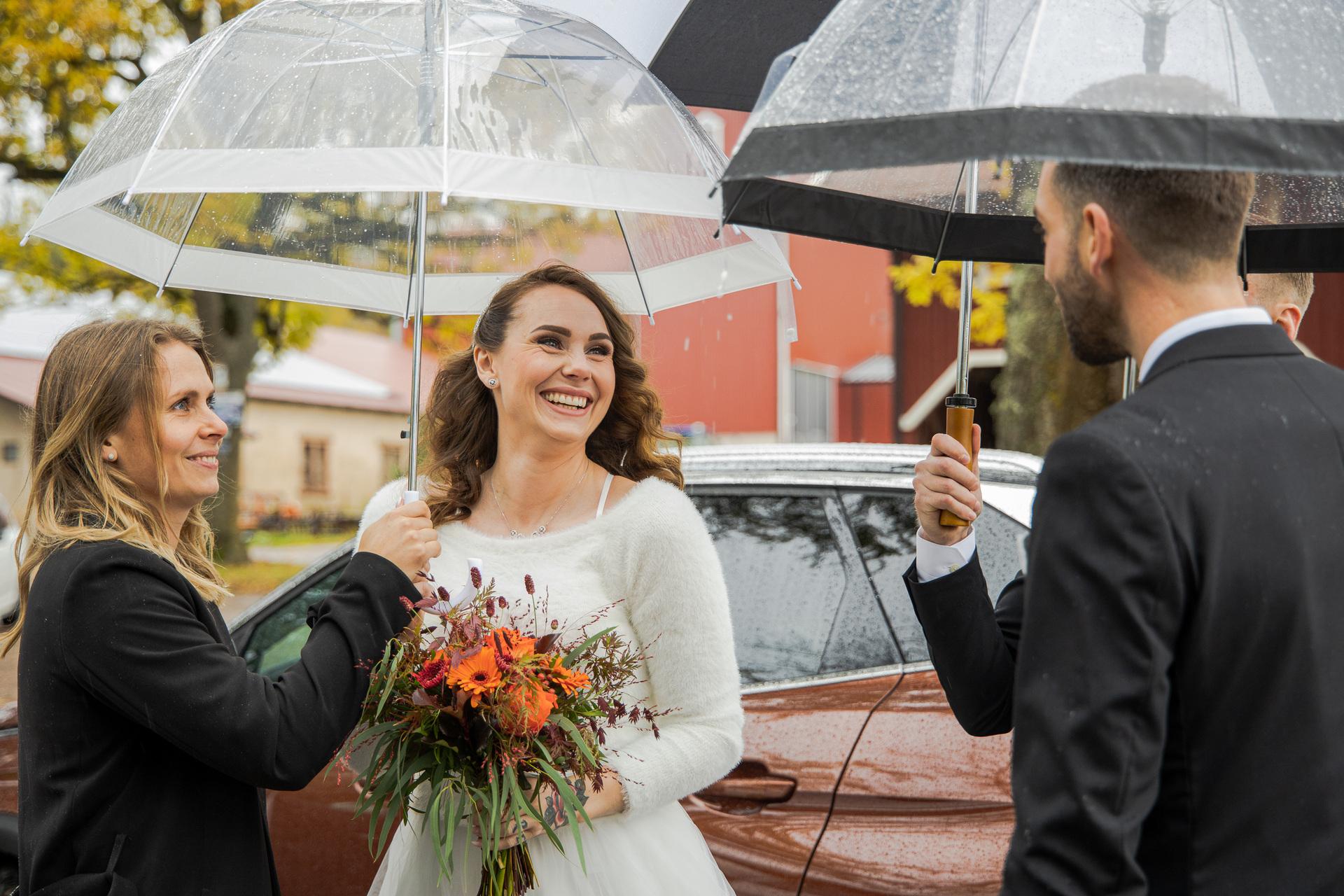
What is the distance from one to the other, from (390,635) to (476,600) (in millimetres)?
173

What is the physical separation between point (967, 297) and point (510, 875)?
4.92 ft

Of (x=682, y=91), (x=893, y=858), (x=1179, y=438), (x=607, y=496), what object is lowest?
(x=893, y=858)

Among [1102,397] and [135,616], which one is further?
[1102,397]

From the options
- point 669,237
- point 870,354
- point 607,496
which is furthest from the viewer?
point 870,354

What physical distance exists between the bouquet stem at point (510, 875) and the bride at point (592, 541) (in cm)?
6

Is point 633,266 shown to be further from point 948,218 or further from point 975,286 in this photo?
point 975,286

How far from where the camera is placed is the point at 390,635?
2.36 m

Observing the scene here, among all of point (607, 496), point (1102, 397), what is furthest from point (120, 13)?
point (607, 496)

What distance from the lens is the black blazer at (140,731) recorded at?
6.91 feet

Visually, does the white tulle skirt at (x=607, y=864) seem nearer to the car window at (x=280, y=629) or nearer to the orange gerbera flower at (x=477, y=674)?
the orange gerbera flower at (x=477, y=674)

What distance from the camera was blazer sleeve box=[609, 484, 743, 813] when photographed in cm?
259

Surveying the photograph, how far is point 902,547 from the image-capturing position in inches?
133

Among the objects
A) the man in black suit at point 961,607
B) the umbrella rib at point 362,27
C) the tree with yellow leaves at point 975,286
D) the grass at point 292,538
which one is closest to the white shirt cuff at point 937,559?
the man in black suit at point 961,607

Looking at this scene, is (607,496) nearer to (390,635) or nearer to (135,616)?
(390,635)
